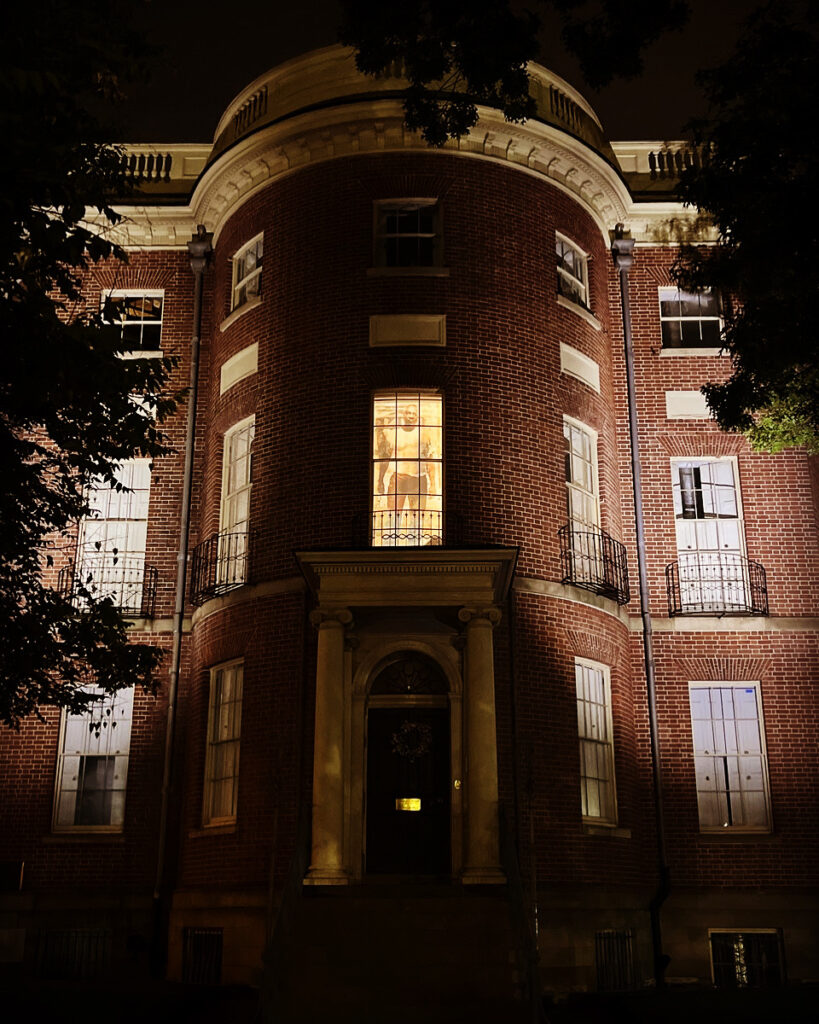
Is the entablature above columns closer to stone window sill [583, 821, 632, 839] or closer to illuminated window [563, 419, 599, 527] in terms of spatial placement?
illuminated window [563, 419, 599, 527]

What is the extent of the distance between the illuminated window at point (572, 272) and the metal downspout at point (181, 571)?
620cm

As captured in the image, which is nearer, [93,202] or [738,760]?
[93,202]

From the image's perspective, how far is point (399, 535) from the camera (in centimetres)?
1584

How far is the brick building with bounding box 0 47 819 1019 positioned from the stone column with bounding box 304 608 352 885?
0.13 feet

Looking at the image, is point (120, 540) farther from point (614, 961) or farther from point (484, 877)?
point (614, 961)

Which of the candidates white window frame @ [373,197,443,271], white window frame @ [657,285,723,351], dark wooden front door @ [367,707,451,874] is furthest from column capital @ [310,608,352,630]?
white window frame @ [657,285,723,351]

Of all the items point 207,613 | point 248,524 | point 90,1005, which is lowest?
point 90,1005

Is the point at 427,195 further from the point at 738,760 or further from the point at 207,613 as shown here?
the point at 738,760

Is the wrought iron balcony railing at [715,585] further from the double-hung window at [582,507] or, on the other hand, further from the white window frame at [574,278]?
the white window frame at [574,278]

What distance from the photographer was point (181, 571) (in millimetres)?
18094

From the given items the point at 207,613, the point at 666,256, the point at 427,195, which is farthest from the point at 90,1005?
the point at 666,256

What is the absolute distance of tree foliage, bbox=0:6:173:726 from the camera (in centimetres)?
960

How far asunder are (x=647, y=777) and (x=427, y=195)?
31.8 ft

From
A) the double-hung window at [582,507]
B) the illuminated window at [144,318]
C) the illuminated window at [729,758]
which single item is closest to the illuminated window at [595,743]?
the double-hung window at [582,507]
